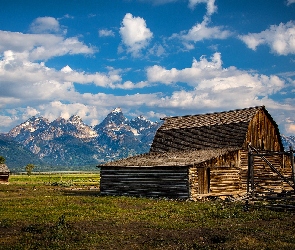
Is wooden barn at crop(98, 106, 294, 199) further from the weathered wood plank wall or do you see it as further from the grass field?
the grass field

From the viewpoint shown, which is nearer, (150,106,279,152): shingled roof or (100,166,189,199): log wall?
(100,166,189,199): log wall

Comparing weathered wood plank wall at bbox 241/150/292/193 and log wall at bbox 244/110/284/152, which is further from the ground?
log wall at bbox 244/110/284/152

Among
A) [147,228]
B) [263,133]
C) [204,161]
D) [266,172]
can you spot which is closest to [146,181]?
[204,161]

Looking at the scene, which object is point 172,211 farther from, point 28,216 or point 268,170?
point 268,170

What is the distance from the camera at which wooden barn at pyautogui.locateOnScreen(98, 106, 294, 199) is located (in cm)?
3291

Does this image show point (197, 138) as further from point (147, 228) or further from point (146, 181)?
point (147, 228)

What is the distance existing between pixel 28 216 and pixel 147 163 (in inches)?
586

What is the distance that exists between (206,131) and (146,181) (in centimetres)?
1085

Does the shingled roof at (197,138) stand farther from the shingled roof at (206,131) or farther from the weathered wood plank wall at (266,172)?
the weathered wood plank wall at (266,172)

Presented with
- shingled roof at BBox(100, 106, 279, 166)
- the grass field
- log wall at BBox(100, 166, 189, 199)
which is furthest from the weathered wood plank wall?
the grass field

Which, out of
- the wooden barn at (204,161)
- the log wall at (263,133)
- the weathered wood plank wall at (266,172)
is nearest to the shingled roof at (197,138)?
the wooden barn at (204,161)

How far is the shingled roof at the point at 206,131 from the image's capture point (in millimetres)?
39438

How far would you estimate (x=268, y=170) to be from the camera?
39.0 meters

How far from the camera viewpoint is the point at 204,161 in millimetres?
32031
